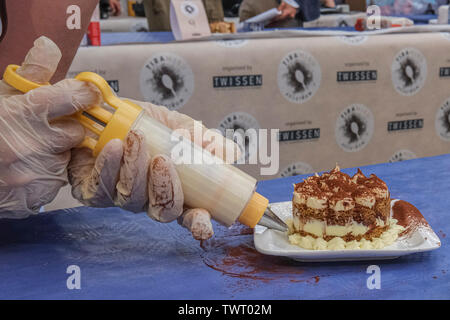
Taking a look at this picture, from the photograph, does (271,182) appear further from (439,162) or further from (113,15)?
(113,15)

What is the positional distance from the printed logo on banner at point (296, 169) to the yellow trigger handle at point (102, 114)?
1489mm

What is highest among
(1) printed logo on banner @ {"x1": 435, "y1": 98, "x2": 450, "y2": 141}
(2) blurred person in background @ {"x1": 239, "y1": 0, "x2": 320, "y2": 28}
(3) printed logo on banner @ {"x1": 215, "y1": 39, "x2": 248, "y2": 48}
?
(2) blurred person in background @ {"x1": 239, "y1": 0, "x2": 320, "y2": 28}

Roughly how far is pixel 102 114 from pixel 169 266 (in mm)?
281

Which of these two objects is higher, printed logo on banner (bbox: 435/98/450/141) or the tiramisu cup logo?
the tiramisu cup logo

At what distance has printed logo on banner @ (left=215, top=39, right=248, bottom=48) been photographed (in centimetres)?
215

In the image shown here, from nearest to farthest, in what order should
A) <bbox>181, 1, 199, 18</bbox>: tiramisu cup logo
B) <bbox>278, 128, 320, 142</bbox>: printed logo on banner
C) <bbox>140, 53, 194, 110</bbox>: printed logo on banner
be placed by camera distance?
<bbox>140, 53, 194, 110</bbox>: printed logo on banner < <bbox>278, 128, 320, 142</bbox>: printed logo on banner < <bbox>181, 1, 199, 18</bbox>: tiramisu cup logo

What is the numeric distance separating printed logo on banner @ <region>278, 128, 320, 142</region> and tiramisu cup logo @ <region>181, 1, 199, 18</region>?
0.71 metres

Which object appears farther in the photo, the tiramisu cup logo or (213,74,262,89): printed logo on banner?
the tiramisu cup logo

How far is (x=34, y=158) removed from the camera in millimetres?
888

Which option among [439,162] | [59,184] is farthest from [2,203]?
[439,162]

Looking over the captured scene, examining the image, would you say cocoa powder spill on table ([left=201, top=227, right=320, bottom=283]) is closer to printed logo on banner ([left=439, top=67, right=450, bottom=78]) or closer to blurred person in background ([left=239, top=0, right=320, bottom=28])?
printed logo on banner ([left=439, top=67, right=450, bottom=78])

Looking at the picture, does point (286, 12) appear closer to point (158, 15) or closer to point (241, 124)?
point (158, 15)

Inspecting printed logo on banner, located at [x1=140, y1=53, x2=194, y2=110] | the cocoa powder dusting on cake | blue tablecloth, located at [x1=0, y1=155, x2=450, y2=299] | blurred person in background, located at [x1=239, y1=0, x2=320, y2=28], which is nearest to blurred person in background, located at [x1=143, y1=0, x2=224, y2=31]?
blurred person in background, located at [x1=239, y1=0, x2=320, y2=28]
